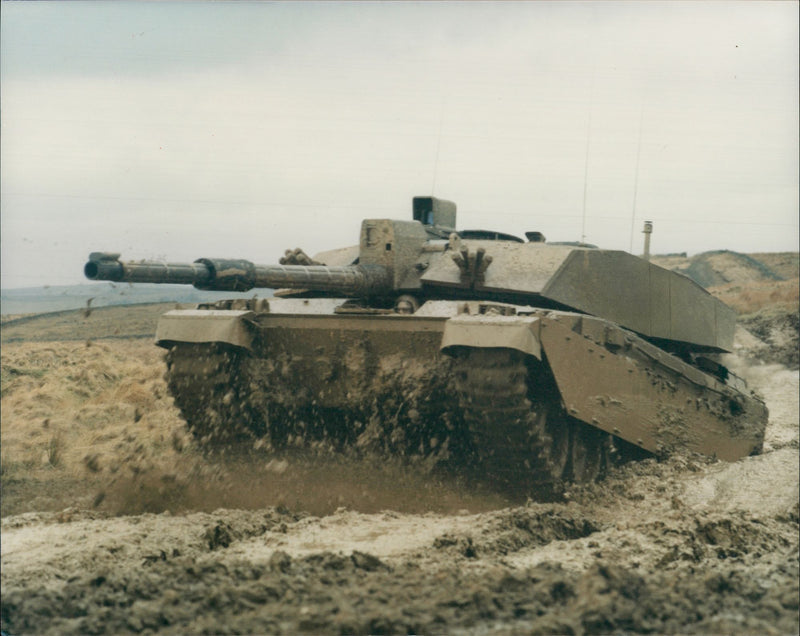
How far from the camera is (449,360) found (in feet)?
23.9

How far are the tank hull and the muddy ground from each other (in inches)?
10.4

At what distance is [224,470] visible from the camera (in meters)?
7.97

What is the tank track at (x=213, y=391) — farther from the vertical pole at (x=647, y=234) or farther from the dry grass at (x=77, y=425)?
the vertical pole at (x=647, y=234)

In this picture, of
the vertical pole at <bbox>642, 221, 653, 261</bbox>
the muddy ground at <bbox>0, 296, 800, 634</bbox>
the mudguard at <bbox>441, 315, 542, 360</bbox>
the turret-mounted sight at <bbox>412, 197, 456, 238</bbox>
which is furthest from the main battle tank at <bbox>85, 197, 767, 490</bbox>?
the turret-mounted sight at <bbox>412, 197, 456, 238</bbox>

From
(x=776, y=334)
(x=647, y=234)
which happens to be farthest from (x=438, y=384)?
(x=776, y=334)

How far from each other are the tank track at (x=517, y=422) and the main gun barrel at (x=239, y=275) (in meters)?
1.37

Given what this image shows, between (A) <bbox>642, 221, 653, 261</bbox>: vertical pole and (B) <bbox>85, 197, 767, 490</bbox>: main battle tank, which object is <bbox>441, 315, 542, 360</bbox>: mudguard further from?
(A) <bbox>642, 221, 653, 261</bbox>: vertical pole

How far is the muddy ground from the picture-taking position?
13.5ft

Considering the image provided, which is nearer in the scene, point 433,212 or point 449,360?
point 449,360

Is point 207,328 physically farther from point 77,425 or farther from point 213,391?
point 77,425

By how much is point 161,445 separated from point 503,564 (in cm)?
459

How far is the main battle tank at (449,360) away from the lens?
22.9 ft

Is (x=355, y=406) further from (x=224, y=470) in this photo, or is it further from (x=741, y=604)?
(x=741, y=604)

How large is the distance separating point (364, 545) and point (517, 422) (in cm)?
156
